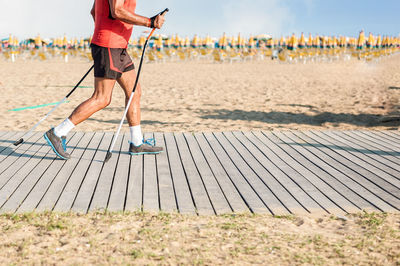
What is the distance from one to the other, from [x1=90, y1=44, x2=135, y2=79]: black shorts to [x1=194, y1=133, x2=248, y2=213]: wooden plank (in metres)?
1.26

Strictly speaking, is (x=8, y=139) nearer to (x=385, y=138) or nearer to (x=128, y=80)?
(x=128, y=80)

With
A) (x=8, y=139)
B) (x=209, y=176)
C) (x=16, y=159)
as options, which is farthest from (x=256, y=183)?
(x=8, y=139)

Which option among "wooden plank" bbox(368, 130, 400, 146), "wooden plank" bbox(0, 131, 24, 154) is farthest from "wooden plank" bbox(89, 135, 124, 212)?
"wooden plank" bbox(368, 130, 400, 146)

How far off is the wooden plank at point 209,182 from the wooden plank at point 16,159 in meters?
1.66

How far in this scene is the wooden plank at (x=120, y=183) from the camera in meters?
2.94

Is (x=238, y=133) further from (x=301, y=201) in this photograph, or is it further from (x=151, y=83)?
(x=151, y=83)

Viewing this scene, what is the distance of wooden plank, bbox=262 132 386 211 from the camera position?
123 inches

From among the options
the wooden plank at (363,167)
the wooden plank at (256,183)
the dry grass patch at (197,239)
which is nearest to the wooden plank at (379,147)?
the wooden plank at (363,167)

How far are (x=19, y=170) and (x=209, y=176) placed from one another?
1734mm

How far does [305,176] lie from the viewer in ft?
12.1

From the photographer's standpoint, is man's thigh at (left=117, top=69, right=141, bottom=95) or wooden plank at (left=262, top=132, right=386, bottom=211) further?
man's thigh at (left=117, top=69, right=141, bottom=95)

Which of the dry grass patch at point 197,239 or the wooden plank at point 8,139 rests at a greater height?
the wooden plank at point 8,139

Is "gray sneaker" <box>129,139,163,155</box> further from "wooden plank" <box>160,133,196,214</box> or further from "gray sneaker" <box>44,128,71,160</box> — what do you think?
"gray sneaker" <box>44,128,71,160</box>

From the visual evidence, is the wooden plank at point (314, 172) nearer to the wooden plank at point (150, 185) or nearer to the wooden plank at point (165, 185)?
the wooden plank at point (165, 185)
